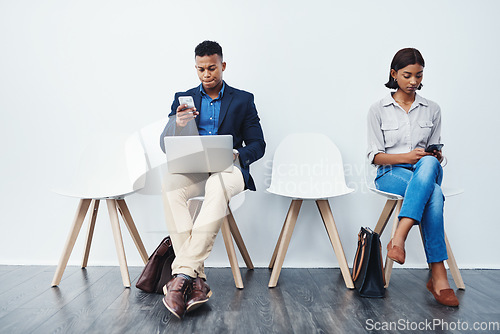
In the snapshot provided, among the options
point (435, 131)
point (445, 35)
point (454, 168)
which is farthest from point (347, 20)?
point (454, 168)

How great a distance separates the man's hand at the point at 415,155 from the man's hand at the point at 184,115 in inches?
43.4

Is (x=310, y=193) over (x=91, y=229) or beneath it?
over

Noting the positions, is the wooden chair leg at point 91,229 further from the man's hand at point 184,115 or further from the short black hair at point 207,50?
the short black hair at point 207,50

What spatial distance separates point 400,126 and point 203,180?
108 cm

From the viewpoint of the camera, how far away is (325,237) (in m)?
2.55

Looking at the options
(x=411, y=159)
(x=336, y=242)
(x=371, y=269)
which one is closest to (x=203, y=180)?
(x=336, y=242)

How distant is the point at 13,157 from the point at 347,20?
7.54 ft

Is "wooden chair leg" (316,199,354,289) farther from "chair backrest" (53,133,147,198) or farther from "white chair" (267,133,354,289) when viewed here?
"chair backrest" (53,133,147,198)

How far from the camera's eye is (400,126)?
2.16m

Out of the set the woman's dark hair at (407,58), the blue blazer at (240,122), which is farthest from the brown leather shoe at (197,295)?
the woman's dark hair at (407,58)

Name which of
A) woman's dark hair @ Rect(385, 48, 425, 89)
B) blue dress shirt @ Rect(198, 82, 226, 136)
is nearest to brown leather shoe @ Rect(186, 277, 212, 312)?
blue dress shirt @ Rect(198, 82, 226, 136)

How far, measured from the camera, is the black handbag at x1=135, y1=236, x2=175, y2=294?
1.92 meters

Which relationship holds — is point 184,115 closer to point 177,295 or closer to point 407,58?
point 177,295

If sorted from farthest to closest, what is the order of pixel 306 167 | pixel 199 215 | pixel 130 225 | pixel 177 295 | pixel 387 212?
pixel 306 167
pixel 130 225
pixel 387 212
pixel 199 215
pixel 177 295
